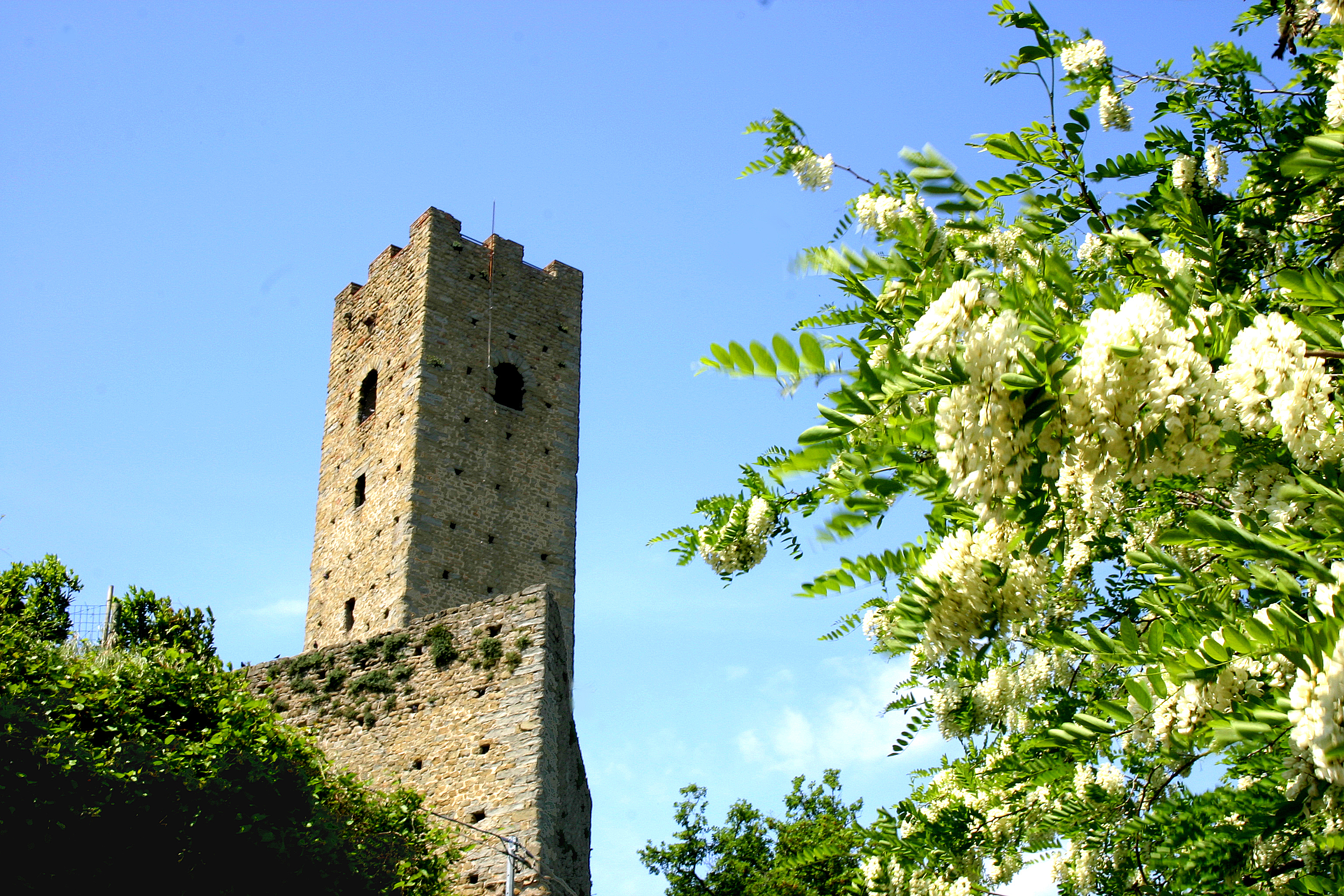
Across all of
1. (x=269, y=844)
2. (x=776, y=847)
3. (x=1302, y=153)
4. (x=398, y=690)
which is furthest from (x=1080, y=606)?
(x=776, y=847)

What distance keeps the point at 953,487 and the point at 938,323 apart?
14.6 inches

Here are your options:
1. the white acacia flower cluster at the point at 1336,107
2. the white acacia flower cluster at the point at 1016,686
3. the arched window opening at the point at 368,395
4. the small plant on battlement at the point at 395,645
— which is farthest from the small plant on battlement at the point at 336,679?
the white acacia flower cluster at the point at 1336,107

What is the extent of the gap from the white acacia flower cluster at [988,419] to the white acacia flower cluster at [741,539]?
1.92 meters

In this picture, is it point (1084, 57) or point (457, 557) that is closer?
point (1084, 57)

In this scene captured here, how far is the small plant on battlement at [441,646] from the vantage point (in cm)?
1052

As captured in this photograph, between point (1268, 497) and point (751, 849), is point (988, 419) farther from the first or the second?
point (751, 849)

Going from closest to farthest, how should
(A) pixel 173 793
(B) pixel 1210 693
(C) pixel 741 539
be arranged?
1. (B) pixel 1210 693
2. (C) pixel 741 539
3. (A) pixel 173 793

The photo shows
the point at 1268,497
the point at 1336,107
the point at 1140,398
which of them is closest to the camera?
the point at 1140,398

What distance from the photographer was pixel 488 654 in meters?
10.3

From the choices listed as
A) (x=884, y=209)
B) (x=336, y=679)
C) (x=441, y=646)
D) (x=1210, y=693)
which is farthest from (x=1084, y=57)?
(x=336, y=679)

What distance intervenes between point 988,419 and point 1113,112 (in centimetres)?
388

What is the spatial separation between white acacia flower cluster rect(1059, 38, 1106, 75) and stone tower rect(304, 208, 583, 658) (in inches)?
423

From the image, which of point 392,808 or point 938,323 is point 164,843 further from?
point 938,323

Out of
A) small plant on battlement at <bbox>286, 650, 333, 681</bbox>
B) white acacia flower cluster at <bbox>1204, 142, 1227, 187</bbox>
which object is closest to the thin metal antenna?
small plant on battlement at <bbox>286, 650, 333, 681</bbox>
